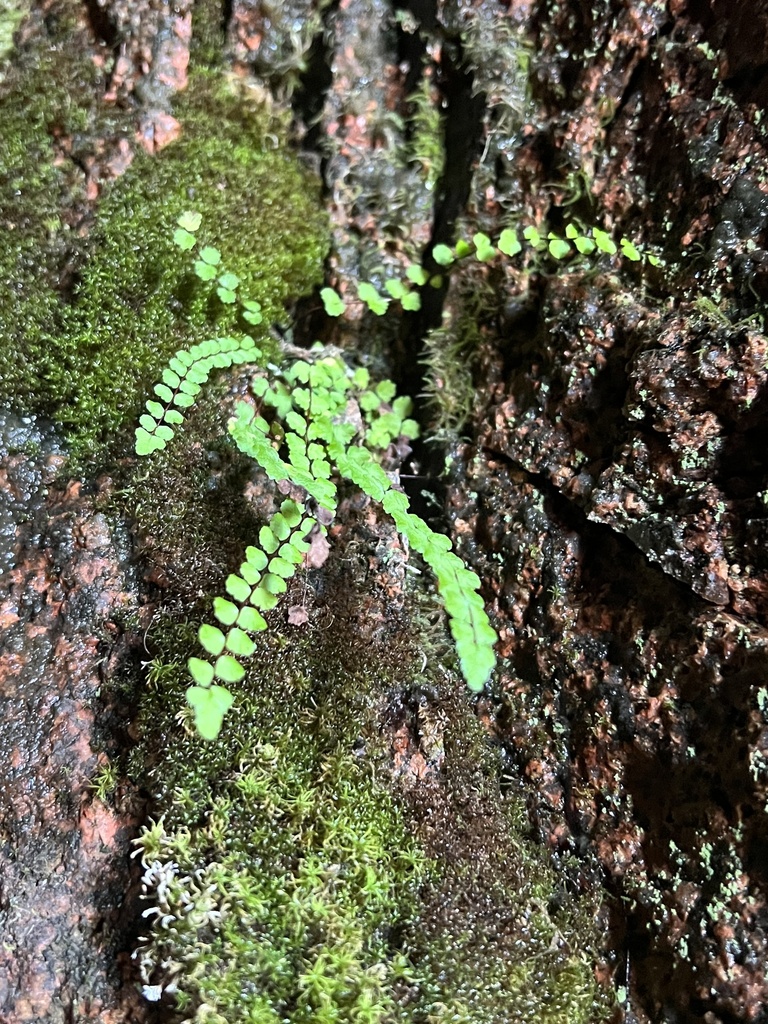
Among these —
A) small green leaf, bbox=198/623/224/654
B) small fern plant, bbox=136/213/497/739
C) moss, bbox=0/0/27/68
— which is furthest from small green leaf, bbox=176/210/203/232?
small green leaf, bbox=198/623/224/654

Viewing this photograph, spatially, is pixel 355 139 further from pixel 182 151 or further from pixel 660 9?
pixel 660 9

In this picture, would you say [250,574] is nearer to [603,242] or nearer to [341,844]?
[341,844]

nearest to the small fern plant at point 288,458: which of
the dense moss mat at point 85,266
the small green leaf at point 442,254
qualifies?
the dense moss mat at point 85,266

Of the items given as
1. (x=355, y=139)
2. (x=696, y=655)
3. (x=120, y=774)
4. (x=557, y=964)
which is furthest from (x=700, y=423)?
(x=120, y=774)

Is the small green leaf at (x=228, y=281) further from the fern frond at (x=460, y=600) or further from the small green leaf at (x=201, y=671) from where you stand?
the small green leaf at (x=201, y=671)

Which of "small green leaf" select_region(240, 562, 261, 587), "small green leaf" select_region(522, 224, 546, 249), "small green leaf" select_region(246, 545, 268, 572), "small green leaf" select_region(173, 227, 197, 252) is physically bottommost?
"small green leaf" select_region(240, 562, 261, 587)

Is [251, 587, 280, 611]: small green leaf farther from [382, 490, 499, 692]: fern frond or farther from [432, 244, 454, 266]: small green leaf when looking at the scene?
[432, 244, 454, 266]: small green leaf

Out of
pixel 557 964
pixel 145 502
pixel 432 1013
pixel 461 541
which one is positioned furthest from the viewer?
pixel 461 541
